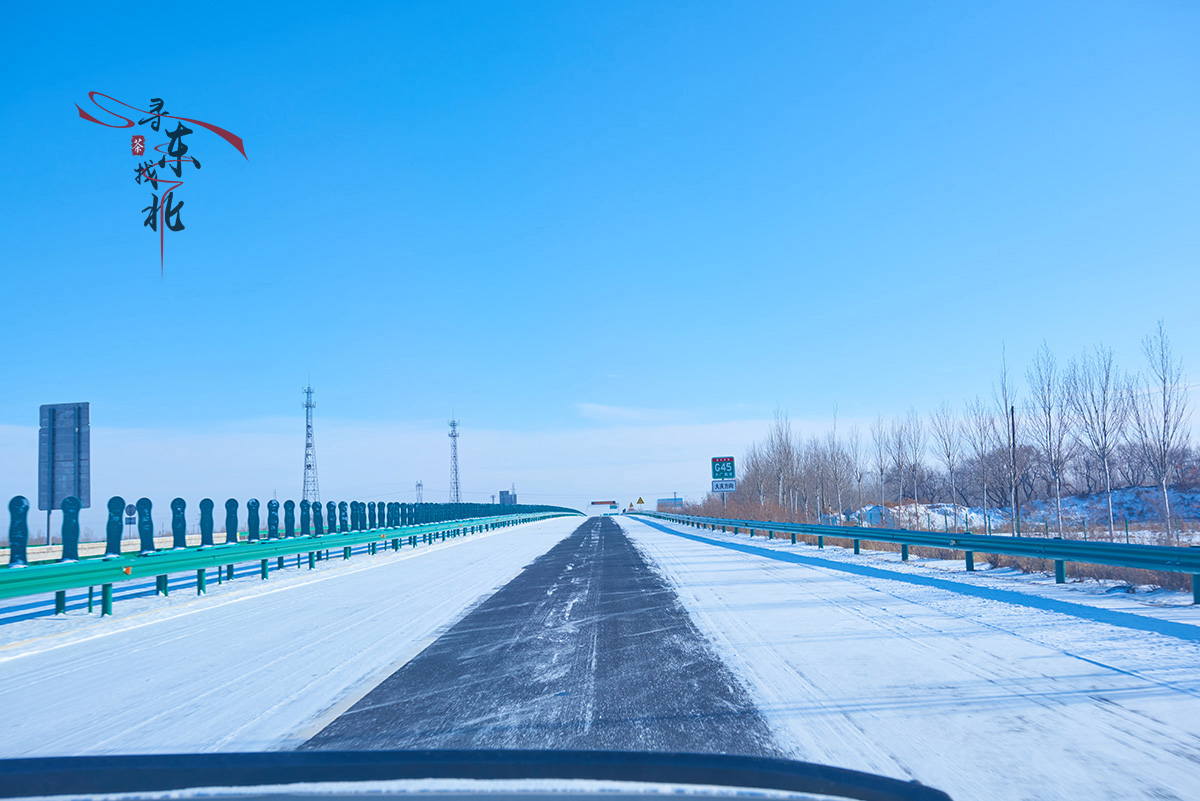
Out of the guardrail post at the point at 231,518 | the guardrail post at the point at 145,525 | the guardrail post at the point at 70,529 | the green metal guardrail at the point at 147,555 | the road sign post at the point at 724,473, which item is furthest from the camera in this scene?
the road sign post at the point at 724,473

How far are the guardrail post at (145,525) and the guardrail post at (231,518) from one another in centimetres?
331

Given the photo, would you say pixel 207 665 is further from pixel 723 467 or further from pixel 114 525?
pixel 723 467

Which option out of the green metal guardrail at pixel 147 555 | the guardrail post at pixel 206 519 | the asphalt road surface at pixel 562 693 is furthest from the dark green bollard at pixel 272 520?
the asphalt road surface at pixel 562 693

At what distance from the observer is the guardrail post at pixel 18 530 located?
1166 cm

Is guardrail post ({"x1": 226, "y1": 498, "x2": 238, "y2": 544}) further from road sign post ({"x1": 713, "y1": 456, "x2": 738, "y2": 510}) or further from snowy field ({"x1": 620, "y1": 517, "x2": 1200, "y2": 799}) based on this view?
road sign post ({"x1": 713, "y1": 456, "x2": 738, "y2": 510})

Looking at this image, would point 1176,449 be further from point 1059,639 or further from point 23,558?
point 23,558

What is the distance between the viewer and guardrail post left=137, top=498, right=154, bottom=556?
14719mm

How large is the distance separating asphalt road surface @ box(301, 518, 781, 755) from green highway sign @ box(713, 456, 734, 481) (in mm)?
46749

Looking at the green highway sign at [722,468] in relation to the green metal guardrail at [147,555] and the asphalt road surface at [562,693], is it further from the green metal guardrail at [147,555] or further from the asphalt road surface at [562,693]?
the asphalt road surface at [562,693]

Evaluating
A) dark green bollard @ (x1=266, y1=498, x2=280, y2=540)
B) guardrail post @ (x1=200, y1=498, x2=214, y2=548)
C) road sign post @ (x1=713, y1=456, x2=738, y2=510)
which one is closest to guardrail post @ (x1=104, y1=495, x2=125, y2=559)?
guardrail post @ (x1=200, y1=498, x2=214, y2=548)

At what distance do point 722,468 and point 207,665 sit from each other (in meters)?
51.6

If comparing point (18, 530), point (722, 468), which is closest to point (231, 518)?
point (18, 530)

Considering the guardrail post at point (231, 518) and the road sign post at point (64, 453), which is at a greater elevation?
the road sign post at point (64, 453)

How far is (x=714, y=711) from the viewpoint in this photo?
19.3 ft
